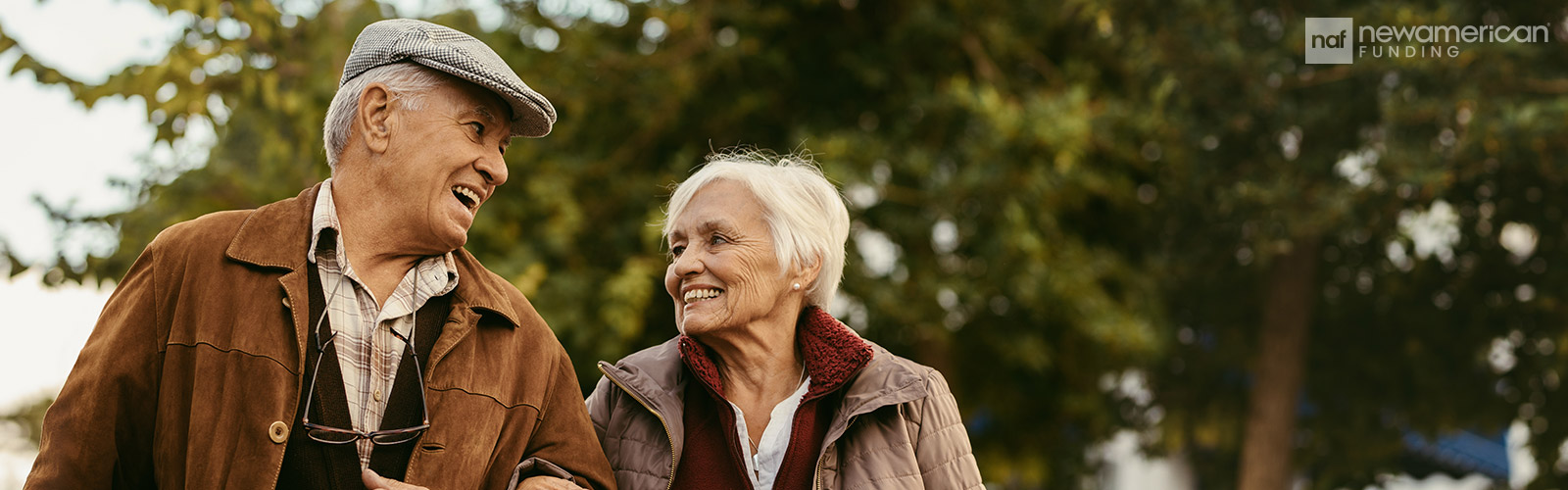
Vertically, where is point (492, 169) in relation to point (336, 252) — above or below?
above

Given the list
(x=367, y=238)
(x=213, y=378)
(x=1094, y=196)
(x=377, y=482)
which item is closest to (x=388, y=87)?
(x=367, y=238)

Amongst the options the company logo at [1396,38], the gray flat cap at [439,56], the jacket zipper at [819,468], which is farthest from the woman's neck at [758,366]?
the company logo at [1396,38]

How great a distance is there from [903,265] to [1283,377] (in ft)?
8.23

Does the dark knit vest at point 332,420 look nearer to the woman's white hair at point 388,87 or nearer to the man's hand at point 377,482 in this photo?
the man's hand at point 377,482

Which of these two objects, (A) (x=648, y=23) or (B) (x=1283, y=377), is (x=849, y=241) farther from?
(B) (x=1283, y=377)

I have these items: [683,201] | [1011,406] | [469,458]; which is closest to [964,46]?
[1011,406]

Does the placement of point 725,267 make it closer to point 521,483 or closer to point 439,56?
point 521,483

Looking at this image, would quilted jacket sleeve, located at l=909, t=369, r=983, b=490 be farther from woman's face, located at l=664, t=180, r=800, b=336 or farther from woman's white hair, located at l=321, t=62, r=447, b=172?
woman's white hair, located at l=321, t=62, r=447, b=172

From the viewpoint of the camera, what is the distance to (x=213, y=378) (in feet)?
6.50

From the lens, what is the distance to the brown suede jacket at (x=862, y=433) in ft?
8.67

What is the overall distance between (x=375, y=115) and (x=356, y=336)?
39 cm

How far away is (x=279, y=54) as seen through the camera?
16.6 feet

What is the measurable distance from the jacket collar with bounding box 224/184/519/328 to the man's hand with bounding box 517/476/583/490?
11.5 inches

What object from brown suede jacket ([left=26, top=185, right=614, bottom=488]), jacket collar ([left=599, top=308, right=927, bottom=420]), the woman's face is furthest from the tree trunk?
brown suede jacket ([left=26, top=185, right=614, bottom=488])
